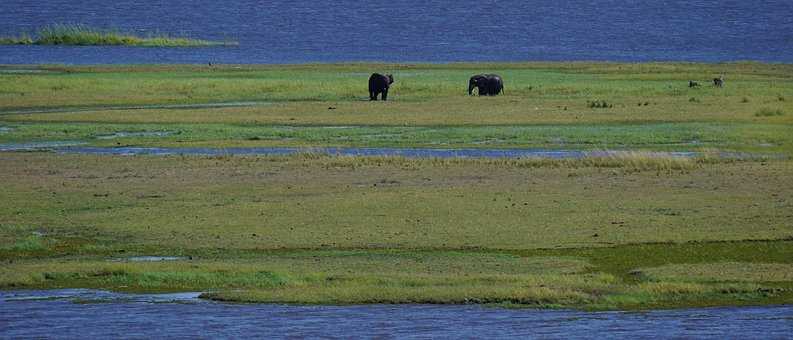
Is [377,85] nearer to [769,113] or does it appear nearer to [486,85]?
[486,85]

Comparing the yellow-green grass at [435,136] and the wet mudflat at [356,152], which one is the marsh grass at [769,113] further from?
the wet mudflat at [356,152]

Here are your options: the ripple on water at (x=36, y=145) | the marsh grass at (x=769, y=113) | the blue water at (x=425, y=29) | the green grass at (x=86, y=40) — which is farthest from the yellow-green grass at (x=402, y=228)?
the green grass at (x=86, y=40)

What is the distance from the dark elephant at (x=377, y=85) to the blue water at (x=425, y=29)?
29.7 m

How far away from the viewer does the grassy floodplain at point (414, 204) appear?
1945 cm

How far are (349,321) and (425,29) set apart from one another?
361ft

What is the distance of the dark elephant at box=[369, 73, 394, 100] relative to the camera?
49312 mm

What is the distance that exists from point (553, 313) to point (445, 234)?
520cm

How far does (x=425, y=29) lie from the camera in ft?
416

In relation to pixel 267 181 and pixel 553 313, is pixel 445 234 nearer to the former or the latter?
pixel 553 313

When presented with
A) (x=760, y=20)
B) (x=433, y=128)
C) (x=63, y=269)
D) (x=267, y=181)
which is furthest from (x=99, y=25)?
(x=63, y=269)

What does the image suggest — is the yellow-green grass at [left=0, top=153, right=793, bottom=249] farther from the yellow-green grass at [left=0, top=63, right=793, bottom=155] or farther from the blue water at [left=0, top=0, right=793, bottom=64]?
the blue water at [left=0, top=0, right=793, bottom=64]

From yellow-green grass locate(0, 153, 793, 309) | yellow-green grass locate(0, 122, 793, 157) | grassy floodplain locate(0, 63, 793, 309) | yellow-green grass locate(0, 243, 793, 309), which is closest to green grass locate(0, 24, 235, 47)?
grassy floodplain locate(0, 63, 793, 309)

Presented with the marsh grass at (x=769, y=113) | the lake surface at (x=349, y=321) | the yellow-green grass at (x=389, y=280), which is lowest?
the lake surface at (x=349, y=321)

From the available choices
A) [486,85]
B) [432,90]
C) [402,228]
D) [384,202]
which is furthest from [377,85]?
[402,228]
